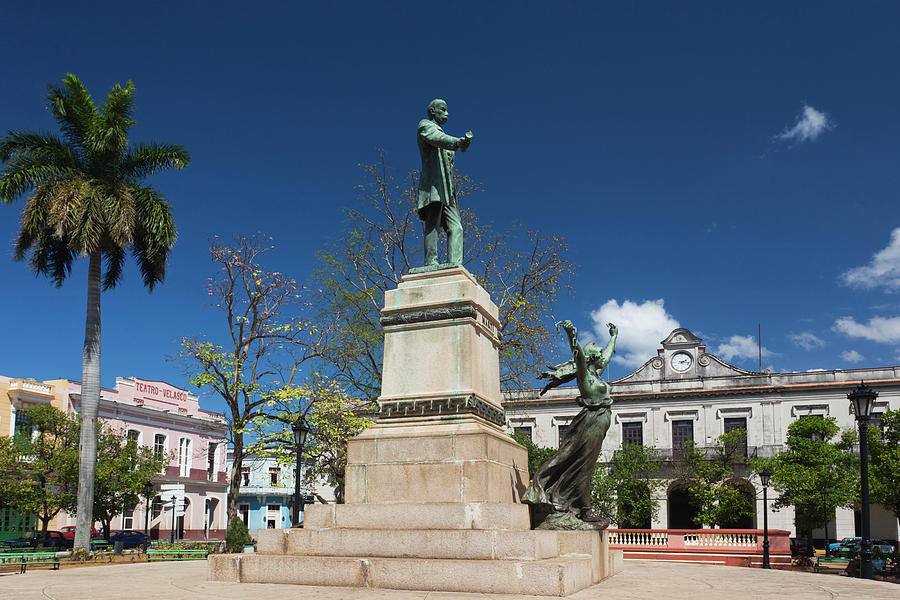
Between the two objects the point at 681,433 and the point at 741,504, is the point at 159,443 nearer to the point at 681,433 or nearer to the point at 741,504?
the point at 681,433

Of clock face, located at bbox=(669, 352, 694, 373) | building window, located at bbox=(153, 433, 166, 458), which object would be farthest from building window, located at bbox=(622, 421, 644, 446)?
building window, located at bbox=(153, 433, 166, 458)

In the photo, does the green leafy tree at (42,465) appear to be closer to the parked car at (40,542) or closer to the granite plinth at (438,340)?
the parked car at (40,542)

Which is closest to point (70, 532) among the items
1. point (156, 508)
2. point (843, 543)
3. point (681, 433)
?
point (156, 508)

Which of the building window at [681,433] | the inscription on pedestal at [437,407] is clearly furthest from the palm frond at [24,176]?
the building window at [681,433]

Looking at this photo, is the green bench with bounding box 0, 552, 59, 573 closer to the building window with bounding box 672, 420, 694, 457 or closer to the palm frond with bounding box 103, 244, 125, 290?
the palm frond with bounding box 103, 244, 125, 290

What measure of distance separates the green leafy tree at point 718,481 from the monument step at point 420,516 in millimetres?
35954

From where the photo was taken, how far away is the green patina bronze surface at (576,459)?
9.83 m

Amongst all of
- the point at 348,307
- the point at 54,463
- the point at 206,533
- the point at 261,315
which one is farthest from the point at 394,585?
the point at 206,533

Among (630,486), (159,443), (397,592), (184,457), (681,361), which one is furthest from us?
(681,361)

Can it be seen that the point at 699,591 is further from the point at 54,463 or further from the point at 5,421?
the point at 5,421

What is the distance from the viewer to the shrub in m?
20.7

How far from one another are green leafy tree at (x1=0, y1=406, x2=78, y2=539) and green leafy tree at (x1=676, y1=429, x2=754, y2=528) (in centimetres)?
3062

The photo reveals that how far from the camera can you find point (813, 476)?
37.2 m

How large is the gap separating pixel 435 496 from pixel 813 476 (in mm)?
33598
